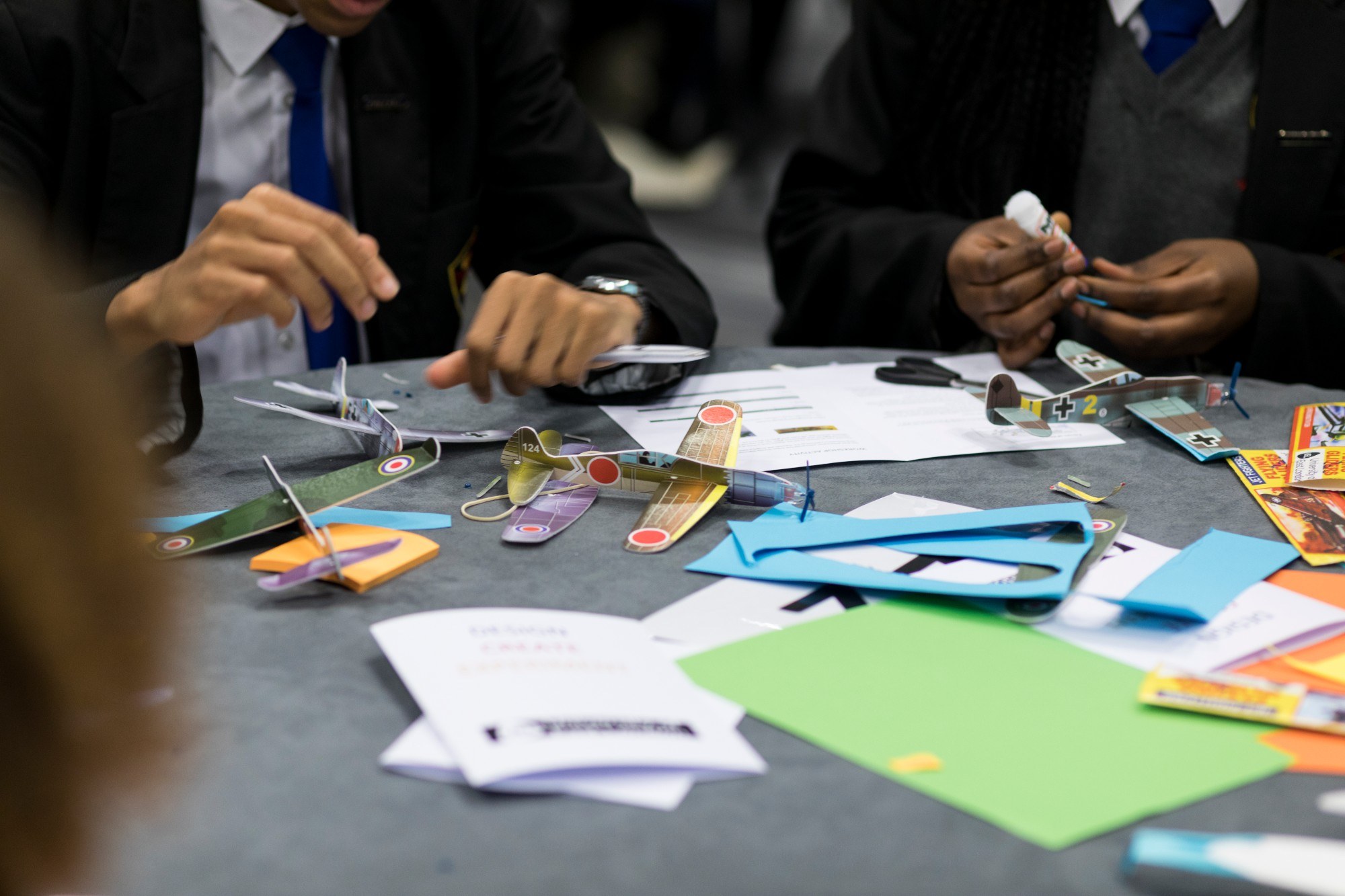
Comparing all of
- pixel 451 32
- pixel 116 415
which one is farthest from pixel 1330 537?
pixel 451 32

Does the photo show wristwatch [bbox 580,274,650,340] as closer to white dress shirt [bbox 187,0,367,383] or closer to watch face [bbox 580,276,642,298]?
watch face [bbox 580,276,642,298]

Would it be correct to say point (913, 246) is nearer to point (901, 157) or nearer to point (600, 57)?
point (901, 157)

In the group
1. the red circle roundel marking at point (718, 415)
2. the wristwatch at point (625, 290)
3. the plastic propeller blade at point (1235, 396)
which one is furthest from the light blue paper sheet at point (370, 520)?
the plastic propeller blade at point (1235, 396)

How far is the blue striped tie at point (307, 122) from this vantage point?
1.24 meters

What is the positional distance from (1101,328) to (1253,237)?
0.35 meters

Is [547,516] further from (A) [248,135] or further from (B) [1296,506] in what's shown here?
(A) [248,135]

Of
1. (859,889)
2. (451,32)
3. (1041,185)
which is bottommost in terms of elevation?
(859,889)

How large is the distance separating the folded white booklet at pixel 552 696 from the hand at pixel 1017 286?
2.26 ft

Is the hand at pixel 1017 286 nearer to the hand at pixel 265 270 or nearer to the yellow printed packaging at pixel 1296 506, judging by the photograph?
the yellow printed packaging at pixel 1296 506

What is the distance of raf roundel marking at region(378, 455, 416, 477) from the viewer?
2.62 ft

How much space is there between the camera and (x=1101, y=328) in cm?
118

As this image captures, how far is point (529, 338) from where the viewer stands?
930 millimetres

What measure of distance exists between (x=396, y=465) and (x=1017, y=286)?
0.67 m

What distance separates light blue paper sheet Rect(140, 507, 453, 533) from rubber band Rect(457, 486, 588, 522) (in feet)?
0.05
